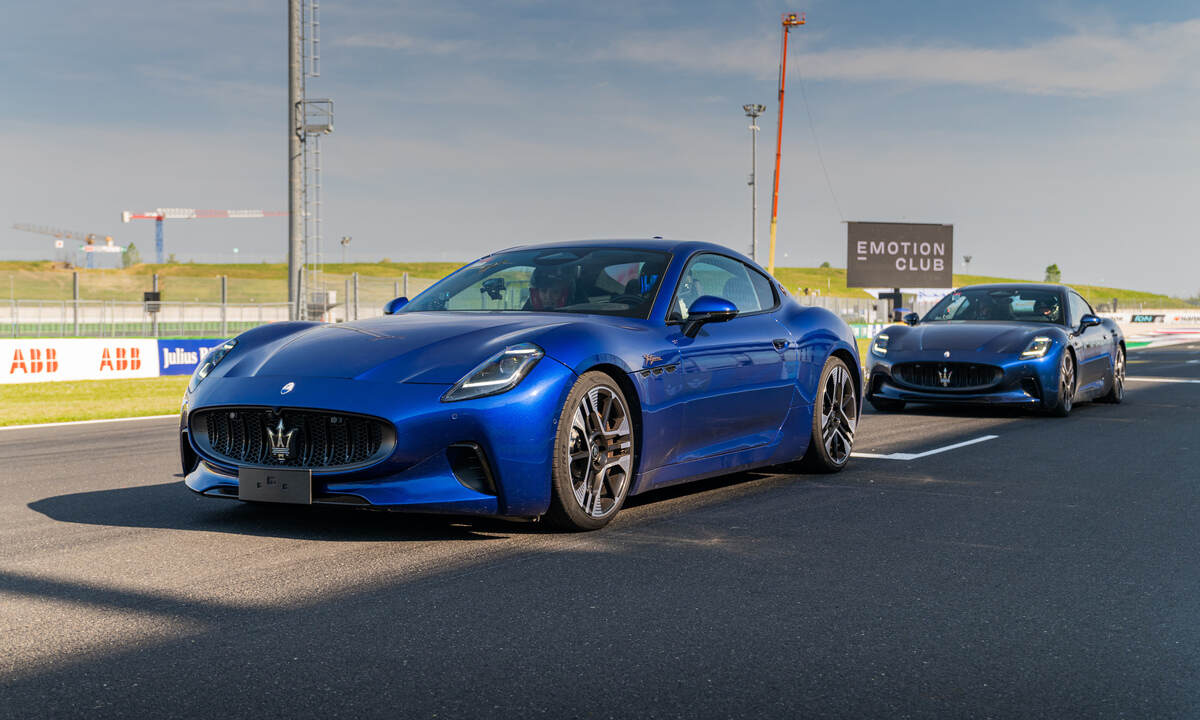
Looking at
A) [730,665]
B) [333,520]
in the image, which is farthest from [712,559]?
[333,520]

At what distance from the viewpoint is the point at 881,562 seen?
5098mm

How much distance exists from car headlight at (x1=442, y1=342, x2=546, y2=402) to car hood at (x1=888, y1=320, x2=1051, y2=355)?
8.02 m

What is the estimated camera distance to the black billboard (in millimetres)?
45281

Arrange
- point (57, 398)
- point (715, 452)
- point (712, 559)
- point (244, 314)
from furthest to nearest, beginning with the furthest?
1. point (244, 314)
2. point (57, 398)
3. point (715, 452)
4. point (712, 559)

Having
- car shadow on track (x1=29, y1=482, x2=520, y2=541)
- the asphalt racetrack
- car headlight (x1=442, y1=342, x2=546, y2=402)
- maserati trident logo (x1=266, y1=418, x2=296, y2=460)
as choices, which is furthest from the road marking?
maserati trident logo (x1=266, y1=418, x2=296, y2=460)

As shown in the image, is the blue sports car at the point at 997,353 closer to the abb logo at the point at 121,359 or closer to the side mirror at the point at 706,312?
the side mirror at the point at 706,312

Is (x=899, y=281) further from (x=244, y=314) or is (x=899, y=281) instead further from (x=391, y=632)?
(x=391, y=632)

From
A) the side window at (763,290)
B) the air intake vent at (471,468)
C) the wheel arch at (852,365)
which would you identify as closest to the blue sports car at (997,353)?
the wheel arch at (852,365)

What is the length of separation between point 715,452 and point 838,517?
75 centimetres

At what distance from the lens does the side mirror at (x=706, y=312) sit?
20.4ft

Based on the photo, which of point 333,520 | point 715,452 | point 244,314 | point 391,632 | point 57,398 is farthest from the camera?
point 244,314

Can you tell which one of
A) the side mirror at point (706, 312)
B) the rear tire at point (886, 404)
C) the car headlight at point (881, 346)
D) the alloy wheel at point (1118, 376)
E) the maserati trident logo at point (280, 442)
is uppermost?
the side mirror at point (706, 312)

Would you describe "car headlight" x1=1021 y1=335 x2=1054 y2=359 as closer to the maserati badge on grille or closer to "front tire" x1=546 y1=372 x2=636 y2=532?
the maserati badge on grille

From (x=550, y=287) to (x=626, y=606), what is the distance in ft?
8.82
